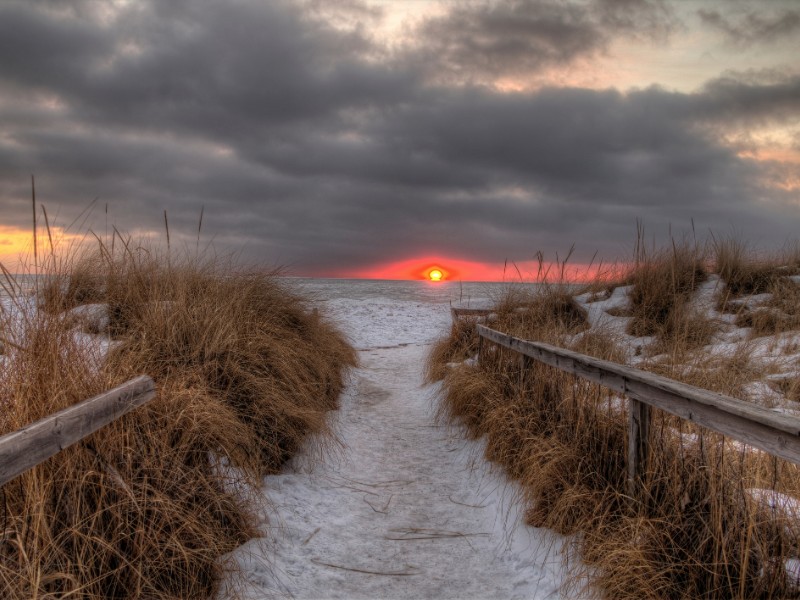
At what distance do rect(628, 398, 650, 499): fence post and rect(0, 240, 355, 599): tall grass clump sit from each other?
2.34 m

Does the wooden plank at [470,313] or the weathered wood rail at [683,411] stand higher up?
the weathered wood rail at [683,411]

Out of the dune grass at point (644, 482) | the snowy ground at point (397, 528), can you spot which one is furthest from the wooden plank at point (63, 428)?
the dune grass at point (644, 482)

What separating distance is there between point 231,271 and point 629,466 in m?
5.06

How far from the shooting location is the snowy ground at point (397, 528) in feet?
10.2

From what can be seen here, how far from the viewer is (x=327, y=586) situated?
3127 mm

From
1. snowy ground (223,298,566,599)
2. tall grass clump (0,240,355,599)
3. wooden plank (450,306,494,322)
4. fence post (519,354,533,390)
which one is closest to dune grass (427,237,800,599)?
fence post (519,354,533,390)

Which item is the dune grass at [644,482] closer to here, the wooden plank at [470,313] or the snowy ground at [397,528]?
the snowy ground at [397,528]

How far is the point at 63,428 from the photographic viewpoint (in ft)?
7.26

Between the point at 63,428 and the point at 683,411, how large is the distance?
2822 millimetres

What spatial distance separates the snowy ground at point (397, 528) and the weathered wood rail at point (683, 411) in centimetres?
86

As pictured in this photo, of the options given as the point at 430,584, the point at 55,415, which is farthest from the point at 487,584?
the point at 55,415

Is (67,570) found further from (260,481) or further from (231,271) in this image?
(231,271)

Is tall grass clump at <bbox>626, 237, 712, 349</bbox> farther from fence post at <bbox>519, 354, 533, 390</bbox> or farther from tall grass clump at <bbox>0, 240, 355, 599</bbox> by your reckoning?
tall grass clump at <bbox>0, 240, 355, 599</bbox>

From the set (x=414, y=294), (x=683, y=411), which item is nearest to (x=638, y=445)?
(x=683, y=411)
